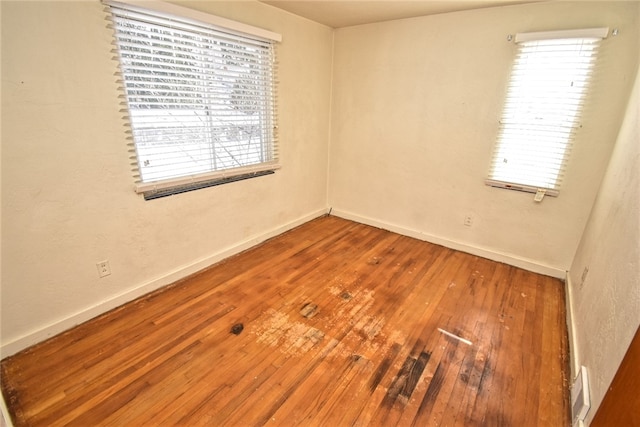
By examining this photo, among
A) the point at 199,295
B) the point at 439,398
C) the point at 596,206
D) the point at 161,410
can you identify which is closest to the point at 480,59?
the point at 596,206

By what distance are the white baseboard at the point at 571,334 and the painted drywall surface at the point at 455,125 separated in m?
0.29

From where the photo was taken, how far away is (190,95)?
7.29 feet

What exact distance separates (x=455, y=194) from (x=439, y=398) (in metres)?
2.05

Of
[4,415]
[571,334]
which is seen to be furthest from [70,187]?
[571,334]

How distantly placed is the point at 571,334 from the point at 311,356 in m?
1.68

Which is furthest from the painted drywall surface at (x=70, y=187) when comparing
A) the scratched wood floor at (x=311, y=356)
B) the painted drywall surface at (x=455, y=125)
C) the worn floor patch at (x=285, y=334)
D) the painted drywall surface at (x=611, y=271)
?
the painted drywall surface at (x=611, y=271)

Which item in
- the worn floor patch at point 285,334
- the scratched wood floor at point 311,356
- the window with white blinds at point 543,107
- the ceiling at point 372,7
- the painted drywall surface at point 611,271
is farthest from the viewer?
the ceiling at point 372,7

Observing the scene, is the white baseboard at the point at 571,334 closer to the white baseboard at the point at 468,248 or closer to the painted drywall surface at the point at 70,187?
the white baseboard at the point at 468,248

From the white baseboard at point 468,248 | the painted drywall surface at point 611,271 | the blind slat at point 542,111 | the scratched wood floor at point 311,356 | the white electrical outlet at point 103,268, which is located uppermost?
the blind slat at point 542,111

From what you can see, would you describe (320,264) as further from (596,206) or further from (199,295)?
(596,206)

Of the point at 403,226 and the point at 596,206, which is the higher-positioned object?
the point at 596,206

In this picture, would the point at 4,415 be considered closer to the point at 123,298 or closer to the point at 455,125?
the point at 123,298

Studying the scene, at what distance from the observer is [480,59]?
2.65 meters

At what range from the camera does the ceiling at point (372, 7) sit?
2455mm
